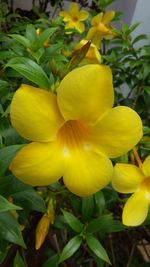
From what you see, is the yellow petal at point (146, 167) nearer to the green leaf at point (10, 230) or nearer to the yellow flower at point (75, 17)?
the green leaf at point (10, 230)

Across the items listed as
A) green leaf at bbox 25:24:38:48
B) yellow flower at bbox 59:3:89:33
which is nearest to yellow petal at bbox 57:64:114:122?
green leaf at bbox 25:24:38:48

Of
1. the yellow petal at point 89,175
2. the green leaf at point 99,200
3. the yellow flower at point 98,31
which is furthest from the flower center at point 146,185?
the yellow flower at point 98,31

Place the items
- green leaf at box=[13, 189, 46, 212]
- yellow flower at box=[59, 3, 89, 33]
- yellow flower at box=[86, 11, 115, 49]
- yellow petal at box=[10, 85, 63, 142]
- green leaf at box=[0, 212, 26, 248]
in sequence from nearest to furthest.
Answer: yellow petal at box=[10, 85, 63, 142]
green leaf at box=[0, 212, 26, 248]
green leaf at box=[13, 189, 46, 212]
yellow flower at box=[86, 11, 115, 49]
yellow flower at box=[59, 3, 89, 33]

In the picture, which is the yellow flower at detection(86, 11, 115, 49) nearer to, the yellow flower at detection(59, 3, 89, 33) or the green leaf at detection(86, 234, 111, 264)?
the yellow flower at detection(59, 3, 89, 33)

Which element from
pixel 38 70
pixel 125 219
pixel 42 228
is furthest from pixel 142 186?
pixel 38 70

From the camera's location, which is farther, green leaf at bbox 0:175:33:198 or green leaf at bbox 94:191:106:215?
green leaf at bbox 94:191:106:215

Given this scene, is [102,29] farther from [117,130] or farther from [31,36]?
[117,130]
